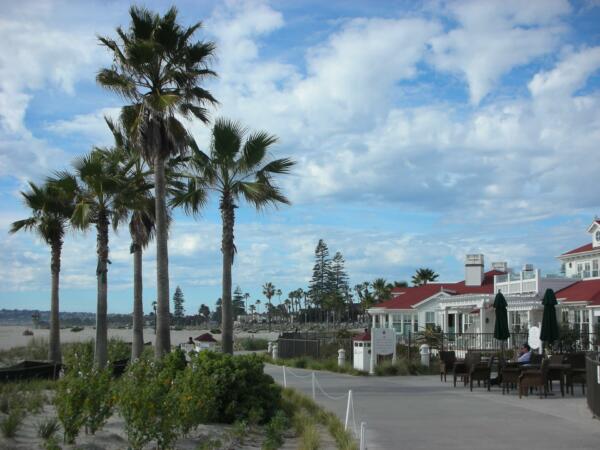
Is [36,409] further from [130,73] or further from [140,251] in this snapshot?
[140,251]

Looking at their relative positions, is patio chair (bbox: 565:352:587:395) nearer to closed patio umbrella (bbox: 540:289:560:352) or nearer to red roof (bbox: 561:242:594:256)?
closed patio umbrella (bbox: 540:289:560:352)

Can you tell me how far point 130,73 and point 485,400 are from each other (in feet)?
42.2

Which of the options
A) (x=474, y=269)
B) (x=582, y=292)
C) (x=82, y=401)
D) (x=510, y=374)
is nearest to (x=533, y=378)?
(x=510, y=374)

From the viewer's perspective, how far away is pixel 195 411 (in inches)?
427

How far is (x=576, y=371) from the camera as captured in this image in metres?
18.5

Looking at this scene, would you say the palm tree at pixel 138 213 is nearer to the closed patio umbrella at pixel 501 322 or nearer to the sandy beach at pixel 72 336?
the closed patio umbrella at pixel 501 322

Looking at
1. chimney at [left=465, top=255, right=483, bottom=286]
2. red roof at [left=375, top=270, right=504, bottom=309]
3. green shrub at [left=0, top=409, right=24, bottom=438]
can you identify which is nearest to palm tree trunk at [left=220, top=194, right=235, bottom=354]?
green shrub at [left=0, top=409, right=24, bottom=438]

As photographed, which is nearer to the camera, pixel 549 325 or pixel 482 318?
pixel 549 325

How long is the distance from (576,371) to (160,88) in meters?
13.6

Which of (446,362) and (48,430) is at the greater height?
(48,430)

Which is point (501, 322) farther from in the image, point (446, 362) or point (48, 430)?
point (48, 430)

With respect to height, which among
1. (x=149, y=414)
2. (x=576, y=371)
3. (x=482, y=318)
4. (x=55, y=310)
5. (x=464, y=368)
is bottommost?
(x=464, y=368)

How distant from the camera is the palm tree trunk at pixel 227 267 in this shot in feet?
68.1

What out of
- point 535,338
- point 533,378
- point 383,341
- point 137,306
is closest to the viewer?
point 533,378
